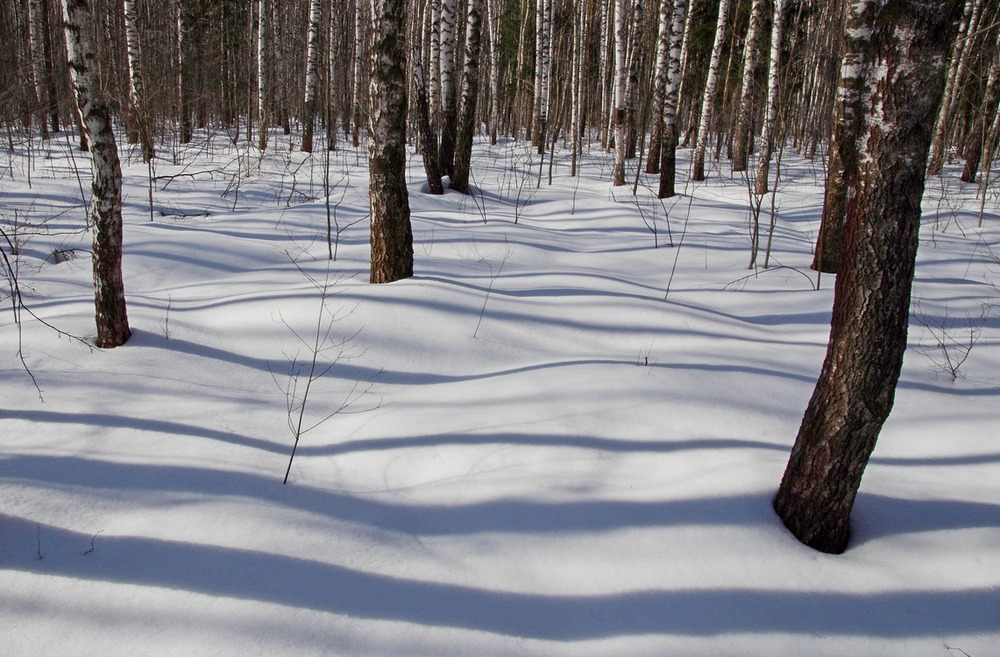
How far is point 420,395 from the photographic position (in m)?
3.82

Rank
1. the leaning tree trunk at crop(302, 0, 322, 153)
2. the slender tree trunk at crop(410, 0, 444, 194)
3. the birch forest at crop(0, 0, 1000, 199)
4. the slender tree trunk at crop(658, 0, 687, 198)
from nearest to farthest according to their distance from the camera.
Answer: the slender tree trunk at crop(410, 0, 444, 194) < the birch forest at crop(0, 0, 1000, 199) < the slender tree trunk at crop(658, 0, 687, 198) < the leaning tree trunk at crop(302, 0, 322, 153)

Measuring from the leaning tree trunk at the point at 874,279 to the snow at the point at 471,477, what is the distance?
0.84 ft

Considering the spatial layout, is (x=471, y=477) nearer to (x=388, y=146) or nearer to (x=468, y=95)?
(x=388, y=146)

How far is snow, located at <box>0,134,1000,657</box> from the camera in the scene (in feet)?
6.94

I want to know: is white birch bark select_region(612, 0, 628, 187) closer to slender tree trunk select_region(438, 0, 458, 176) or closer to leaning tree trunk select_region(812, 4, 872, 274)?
slender tree trunk select_region(438, 0, 458, 176)

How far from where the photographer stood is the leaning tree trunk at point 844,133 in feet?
16.5

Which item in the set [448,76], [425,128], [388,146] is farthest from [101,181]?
[448,76]

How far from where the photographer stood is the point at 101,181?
12.2ft

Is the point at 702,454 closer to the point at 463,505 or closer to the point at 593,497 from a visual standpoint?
the point at 593,497

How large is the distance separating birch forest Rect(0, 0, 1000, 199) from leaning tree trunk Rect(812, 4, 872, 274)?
76 millimetres

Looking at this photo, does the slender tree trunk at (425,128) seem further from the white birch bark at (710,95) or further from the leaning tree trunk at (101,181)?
the white birch bark at (710,95)

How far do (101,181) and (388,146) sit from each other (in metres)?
2.14

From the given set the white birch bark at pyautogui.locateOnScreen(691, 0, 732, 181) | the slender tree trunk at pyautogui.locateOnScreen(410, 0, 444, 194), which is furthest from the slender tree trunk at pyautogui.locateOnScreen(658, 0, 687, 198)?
the slender tree trunk at pyautogui.locateOnScreen(410, 0, 444, 194)

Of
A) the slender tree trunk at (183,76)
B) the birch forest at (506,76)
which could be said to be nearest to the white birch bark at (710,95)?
the birch forest at (506,76)
